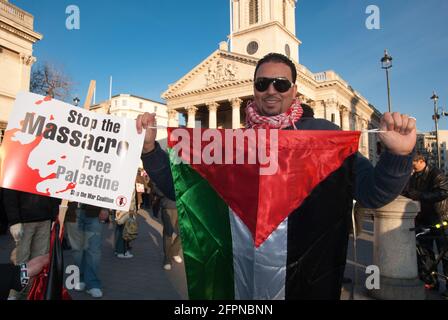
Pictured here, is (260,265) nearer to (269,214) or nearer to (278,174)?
(269,214)

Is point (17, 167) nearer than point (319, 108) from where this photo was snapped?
Yes

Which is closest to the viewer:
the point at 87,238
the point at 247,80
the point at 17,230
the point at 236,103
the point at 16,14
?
the point at 17,230

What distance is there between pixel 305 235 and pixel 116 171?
1520mm

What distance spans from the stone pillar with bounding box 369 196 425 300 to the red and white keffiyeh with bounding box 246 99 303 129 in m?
3.67

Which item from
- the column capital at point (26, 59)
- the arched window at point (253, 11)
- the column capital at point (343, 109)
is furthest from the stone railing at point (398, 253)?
the arched window at point (253, 11)

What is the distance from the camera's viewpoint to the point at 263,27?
4481cm

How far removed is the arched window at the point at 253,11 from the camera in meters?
47.1

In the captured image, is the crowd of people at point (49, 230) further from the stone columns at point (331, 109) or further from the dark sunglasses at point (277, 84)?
the stone columns at point (331, 109)

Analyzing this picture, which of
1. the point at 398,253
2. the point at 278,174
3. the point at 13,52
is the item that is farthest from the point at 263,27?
the point at 278,174

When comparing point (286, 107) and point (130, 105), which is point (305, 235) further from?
point (130, 105)

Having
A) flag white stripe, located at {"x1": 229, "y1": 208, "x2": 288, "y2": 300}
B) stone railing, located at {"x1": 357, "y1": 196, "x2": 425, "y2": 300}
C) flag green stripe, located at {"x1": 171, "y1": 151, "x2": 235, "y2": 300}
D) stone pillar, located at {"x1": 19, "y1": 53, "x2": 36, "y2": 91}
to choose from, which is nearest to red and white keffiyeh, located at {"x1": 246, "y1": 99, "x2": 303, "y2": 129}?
flag green stripe, located at {"x1": 171, "y1": 151, "x2": 235, "y2": 300}

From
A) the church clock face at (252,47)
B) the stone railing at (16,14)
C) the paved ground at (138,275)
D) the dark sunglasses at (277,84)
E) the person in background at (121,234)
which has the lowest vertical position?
the paved ground at (138,275)

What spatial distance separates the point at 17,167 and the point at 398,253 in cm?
528
